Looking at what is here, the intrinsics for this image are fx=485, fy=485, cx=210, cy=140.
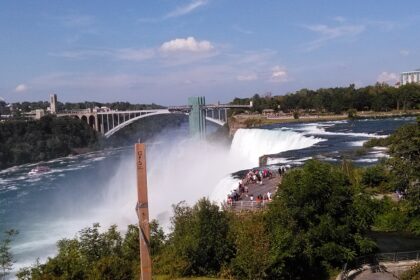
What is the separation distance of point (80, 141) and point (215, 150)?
23.5 metres

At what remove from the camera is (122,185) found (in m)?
33.9

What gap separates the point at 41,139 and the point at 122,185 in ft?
90.9

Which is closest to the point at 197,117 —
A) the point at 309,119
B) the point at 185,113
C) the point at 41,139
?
the point at 185,113

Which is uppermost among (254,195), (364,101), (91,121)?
(364,101)

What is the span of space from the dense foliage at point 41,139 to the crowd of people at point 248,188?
38958 mm

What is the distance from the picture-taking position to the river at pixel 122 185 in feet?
69.4

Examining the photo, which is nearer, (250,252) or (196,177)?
(250,252)

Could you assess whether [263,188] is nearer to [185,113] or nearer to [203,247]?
[203,247]

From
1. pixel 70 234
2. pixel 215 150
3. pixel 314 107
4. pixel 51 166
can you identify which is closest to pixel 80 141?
pixel 51 166

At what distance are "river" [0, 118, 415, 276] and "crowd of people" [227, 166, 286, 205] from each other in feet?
3.02

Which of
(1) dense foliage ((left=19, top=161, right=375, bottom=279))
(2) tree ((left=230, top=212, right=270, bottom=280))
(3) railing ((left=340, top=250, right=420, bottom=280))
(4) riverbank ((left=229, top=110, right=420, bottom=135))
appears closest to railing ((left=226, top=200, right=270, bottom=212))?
(1) dense foliage ((left=19, top=161, right=375, bottom=279))

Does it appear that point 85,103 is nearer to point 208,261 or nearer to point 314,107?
point 314,107

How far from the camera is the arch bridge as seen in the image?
54656 mm

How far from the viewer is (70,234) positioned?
21.0 metres
